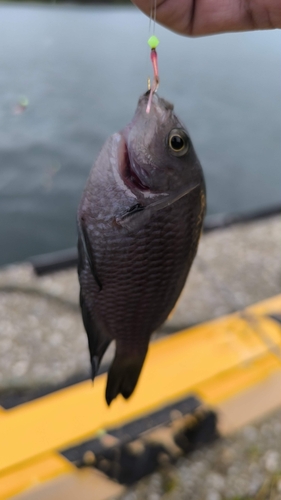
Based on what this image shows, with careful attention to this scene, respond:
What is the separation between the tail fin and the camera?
1.13 m

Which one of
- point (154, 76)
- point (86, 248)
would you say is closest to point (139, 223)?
point (86, 248)

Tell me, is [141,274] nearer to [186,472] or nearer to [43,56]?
[186,472]

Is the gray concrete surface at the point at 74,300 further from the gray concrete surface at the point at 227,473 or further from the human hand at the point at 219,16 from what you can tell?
the human hand at the point at 219,16

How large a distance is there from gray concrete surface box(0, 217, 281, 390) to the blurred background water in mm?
1692

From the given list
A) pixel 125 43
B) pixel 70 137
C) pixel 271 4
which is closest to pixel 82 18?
pixel 125 43

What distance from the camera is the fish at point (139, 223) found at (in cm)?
103

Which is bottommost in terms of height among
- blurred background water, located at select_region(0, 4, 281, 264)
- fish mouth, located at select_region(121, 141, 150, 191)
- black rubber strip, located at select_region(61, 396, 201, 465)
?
blurred background water, located at select_region(0, 4, 281, 264)

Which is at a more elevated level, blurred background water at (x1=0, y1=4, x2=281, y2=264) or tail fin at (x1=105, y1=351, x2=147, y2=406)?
tail fin at (x1=105, y1=351, x2=147, y2=406)

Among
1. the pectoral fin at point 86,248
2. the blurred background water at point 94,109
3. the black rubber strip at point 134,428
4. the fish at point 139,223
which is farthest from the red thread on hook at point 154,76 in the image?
the blurred background water at point 94,109

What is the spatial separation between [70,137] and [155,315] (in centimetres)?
610

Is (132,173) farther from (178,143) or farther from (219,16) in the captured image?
(219,16)

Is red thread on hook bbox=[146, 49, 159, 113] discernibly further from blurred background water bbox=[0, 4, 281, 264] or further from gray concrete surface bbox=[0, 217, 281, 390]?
blurred background water bbox=[0, 4, 281, 264]

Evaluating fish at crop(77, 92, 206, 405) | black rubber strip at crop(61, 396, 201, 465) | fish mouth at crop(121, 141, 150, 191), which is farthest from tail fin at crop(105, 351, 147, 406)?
black rubber strip at crop(61, 396, 201, 465)

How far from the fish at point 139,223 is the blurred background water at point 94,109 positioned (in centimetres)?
363
